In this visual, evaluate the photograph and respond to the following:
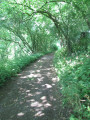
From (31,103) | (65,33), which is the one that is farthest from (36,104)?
(65,33)

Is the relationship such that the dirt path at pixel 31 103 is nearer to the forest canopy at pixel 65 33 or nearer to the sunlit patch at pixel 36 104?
the sunlit patch at pixel 36 104

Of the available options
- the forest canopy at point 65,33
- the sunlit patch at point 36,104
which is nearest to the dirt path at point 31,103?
the sunlit patch at point 36,104

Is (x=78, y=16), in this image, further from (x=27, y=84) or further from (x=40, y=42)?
(x=40, y=42)

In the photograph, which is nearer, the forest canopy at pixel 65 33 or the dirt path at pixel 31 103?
the dirt path at pixel 31 103

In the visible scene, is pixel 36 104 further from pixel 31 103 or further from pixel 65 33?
pixel 65 33

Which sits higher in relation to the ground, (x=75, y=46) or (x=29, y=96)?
(x=75, y=46)

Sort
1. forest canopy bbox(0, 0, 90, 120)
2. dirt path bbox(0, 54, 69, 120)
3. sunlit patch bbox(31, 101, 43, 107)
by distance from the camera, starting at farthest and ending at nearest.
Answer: forest canopy bbox(0, 0, 90, 120) < sunlit patch bbox(31, 101, 43, 107) < dirt path bbox(0, 54, 69, 120)

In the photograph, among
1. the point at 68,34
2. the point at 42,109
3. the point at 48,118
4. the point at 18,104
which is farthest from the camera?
the point at 68,34

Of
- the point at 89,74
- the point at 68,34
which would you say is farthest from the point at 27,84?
the point at 68,34

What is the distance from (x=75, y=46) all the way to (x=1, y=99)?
29.3 feet

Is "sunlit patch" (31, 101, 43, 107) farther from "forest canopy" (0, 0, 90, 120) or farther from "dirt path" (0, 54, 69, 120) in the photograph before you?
"forest canopy" (0, 0, 90, 120)

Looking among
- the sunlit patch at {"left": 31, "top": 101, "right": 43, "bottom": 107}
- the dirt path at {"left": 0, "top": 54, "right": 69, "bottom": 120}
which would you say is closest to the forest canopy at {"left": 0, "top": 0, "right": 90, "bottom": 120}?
the dirt path at {"left": 0, "top": 54, "right": 69, "bottom": 120}

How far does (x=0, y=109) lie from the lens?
4020 mm

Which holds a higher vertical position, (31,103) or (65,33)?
(65,33)
